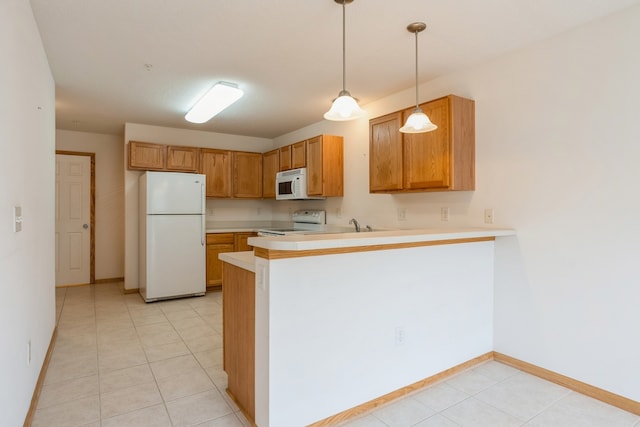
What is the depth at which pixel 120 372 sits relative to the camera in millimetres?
2596

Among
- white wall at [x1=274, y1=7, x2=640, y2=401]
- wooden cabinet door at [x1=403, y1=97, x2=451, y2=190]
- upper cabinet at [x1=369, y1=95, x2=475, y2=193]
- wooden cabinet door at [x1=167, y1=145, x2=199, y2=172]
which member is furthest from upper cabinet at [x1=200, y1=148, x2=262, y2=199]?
white wall at [x1=274, y1=7, x2=640, y2=401]

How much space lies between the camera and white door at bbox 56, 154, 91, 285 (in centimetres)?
543

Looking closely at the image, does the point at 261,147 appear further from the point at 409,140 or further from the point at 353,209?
the point at 409,140

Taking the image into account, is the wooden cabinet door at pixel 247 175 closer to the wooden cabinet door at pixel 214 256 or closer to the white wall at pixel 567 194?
the wooden cabinet door at pixel 214 256

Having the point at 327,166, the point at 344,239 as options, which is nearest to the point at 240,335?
the point at 344,239

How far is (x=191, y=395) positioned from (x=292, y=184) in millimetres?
3008

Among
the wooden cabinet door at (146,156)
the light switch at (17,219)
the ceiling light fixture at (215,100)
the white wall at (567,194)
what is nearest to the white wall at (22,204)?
the light switch at (17,219)

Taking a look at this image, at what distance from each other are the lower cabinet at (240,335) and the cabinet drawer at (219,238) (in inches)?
113

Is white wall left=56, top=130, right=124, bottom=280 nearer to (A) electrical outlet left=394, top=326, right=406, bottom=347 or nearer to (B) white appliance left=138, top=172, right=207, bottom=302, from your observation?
(B) white appliance left=138, top=172, right=207, bottom=302

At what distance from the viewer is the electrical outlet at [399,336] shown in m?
2.23

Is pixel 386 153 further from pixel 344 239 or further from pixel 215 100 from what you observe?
pixel 215 100

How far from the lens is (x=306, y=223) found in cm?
509

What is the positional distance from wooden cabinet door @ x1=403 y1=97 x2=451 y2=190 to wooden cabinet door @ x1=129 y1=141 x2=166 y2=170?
3.50 m

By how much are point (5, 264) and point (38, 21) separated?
1.72 meters
